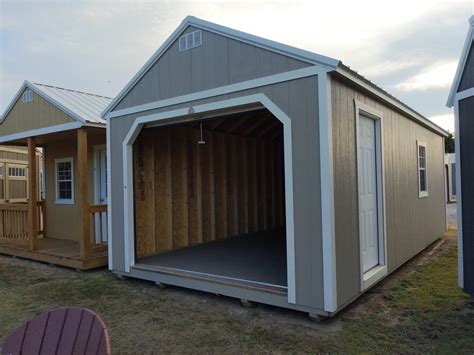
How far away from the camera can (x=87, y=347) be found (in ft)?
5.69

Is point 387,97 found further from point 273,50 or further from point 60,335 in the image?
point 60,335

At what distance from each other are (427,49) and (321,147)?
6.41 meters

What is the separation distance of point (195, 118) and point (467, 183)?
3.44 m

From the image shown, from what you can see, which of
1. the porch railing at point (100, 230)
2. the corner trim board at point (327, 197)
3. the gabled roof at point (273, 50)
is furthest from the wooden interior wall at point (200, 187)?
the corner trim board at point (327, 197)

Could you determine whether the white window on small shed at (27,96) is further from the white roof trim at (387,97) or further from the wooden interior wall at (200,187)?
the white roof trim at (387,97)

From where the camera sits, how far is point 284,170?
615cm

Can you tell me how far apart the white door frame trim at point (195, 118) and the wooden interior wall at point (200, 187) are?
0.57 meters

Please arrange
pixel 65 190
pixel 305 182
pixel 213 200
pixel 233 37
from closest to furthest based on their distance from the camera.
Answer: pixel 305 182 → pixel 233 37 → pixel 213 200 → pixel 65 190

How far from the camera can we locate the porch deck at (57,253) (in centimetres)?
654

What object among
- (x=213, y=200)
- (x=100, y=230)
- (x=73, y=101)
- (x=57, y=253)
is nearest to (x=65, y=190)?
(x=57, y=253)

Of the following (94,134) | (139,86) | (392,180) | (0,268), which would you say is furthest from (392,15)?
(0,268)

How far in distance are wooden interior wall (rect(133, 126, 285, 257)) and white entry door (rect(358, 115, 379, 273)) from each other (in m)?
3.64

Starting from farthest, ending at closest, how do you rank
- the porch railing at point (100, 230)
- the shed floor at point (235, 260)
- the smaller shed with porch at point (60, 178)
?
the porch railing at point (100, 230), the smaller shed with porch at point (60, 178), the shed floor at point (235, 260)

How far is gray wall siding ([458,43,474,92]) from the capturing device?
14.0 feet
